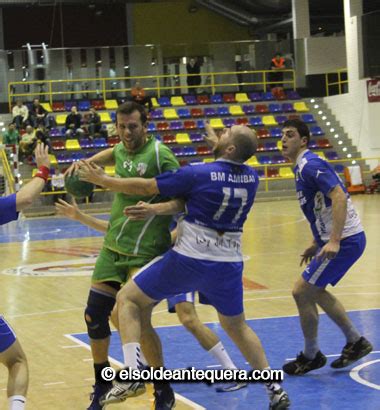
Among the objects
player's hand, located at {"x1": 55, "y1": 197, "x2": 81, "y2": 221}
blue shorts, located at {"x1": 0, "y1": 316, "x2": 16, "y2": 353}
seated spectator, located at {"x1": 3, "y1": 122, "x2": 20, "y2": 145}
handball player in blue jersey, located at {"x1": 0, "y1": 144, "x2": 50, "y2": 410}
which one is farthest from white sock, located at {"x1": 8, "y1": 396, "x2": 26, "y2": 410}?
seated spectator, located at {"x1": 3, "y1": 122, "x2": 20, "y2": 145}

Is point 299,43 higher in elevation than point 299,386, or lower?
higher

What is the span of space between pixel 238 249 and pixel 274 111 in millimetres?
27474

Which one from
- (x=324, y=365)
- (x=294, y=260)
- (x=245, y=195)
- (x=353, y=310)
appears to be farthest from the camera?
(x=294, y=260)

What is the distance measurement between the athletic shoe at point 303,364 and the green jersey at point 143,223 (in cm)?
152

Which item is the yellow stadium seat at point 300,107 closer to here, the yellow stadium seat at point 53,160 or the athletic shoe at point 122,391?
the yellow stadium seat at point 53,160

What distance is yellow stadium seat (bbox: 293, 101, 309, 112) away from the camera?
3344 cm

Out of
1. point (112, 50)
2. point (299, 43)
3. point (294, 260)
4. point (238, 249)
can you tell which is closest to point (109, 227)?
point (238, 249)

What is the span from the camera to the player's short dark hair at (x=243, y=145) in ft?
19.7

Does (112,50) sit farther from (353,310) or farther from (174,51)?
(353,310)

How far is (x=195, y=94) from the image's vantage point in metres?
33.5

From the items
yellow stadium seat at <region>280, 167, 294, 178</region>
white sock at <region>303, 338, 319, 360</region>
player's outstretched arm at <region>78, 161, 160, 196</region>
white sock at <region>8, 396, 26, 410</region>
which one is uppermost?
player's outstretched arm at <region>78, 161, 160, 196</region>

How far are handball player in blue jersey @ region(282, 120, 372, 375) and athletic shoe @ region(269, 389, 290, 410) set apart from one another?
1171 millimetres

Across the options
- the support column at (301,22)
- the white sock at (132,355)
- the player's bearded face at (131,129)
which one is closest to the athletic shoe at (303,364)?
the white sock at (132,355)

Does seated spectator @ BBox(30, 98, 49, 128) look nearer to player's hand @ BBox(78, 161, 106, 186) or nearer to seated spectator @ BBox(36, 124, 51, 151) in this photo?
seated spectator @ BBox(36, 124, 51, 151)
